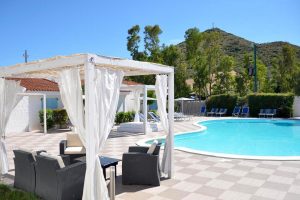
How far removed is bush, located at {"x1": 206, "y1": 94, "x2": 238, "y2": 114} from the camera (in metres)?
27.8

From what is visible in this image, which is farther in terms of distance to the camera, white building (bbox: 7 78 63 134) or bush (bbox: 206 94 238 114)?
bush (bbox: 206 94 238 114)

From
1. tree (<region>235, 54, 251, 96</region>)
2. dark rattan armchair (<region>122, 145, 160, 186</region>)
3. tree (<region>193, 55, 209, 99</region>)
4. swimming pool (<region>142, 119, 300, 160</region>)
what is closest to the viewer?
dark rattan armchair (<region>122, 145, 160, 186</region>)

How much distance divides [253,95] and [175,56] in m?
10.9

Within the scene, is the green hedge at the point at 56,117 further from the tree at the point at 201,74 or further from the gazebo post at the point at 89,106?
the tree at the point at 201,74

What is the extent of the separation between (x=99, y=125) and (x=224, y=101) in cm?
2444

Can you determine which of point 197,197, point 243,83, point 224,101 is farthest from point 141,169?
point 243,83

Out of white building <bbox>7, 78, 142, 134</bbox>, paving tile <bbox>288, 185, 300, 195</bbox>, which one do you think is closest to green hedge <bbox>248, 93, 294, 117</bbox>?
white building <bbox>7, 78, 142, 134</bbox>

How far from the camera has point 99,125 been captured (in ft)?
17.0

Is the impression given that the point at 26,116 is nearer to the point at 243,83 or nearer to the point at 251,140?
the point at 251,140

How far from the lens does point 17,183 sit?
6.60m

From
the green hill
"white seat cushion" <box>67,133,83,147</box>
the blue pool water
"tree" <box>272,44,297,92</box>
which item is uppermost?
the green hill

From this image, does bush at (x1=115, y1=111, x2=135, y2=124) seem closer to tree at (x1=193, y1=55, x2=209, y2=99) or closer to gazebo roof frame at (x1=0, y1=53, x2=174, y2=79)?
gazebo roof frame at (x1=0, y1=53, x2=174, y2=79)

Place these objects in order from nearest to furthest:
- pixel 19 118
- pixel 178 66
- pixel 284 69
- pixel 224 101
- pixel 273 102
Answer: pixel 19 118 < pixel 273 102 < pixel 224 101 < pixel 178 66 < pixel 284 69

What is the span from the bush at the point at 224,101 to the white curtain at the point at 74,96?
24312 millimetres
